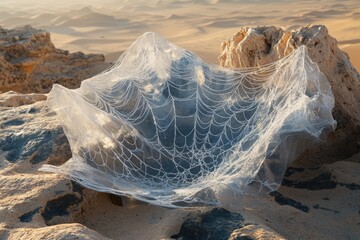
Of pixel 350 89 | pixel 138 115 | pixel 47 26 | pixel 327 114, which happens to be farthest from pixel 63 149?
pixel 47 26

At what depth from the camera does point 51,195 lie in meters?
2.45

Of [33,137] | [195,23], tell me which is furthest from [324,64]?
[195,23]

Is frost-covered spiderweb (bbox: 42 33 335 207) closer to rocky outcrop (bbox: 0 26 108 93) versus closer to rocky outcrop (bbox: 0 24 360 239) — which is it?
rocky outcrop (bbox: 0 24 360 239)

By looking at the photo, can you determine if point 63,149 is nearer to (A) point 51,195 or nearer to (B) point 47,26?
(A) point 51,195

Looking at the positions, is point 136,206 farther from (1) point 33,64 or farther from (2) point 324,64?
(1) point 33,64

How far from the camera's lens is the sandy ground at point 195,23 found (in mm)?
14227

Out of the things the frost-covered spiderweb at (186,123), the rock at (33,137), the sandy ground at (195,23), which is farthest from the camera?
the sandy ground at (195,23)

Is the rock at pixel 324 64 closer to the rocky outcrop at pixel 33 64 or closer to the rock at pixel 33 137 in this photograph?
the rock at pixel 33 137

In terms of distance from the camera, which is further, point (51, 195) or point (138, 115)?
point (138, 115)

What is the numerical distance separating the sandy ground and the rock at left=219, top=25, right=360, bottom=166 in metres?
7.66

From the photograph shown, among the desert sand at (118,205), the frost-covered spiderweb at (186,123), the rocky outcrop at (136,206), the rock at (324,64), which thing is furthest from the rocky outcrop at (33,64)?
the rock at (324,64)

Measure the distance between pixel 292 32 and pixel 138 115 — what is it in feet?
4.04

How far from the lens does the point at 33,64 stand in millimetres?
6199

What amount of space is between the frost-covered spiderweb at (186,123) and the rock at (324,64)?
0.71 ft
